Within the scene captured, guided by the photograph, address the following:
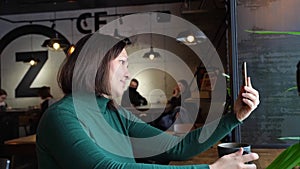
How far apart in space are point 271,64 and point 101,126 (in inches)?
50.0

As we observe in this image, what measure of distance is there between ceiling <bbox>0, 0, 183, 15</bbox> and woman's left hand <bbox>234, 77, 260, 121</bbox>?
7.17 metres

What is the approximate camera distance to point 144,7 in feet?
29.0

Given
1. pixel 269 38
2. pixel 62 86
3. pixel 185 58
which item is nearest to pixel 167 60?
pixel 185 58

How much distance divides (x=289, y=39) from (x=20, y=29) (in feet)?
27.5

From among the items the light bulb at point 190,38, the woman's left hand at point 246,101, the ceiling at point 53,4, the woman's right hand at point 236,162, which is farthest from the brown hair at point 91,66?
the ceiling at point 53,4

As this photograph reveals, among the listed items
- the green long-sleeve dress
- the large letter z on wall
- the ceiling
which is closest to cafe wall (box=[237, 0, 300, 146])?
the green long-sleeve dress

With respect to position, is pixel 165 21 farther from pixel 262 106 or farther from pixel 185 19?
pixel 262 106

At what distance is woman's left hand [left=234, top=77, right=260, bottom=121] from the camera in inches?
44.1

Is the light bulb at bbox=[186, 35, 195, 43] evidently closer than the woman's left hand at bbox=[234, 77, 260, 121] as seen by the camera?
No

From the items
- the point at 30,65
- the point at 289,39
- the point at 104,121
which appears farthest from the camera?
the point at 30,65

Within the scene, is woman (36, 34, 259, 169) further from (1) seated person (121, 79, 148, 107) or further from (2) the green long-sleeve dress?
(1) seated person (121, 79, 148, 107)

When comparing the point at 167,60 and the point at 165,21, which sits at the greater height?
the point at 165,21

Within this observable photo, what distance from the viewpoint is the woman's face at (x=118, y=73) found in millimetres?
1270

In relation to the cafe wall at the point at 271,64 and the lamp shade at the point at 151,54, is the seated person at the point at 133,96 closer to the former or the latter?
the lamp shade at the point at 151,54
